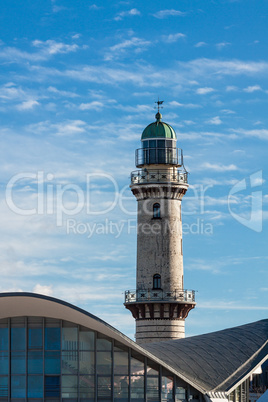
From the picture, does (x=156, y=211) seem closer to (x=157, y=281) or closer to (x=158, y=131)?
(x=157, y=281)

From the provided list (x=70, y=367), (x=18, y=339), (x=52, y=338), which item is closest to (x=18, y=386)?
(x=18, y=339)

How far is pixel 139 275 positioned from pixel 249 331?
16.3 metres

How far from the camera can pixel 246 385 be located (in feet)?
201

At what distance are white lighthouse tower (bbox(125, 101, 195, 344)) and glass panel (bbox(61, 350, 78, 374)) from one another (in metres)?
29.0

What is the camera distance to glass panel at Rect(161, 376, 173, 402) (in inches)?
2127

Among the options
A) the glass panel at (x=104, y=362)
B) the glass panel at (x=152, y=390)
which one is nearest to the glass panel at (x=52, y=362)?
the glass panel at (x=104, y=362)

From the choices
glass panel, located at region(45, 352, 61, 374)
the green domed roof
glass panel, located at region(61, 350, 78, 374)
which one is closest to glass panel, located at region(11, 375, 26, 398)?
glass panel, located at region(45, 352, 61, 374)

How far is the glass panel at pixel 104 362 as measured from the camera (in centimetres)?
5366

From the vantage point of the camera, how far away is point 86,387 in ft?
176

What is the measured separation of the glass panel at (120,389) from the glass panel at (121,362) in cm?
33

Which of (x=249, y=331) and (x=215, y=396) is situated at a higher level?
(x=249, y=331)

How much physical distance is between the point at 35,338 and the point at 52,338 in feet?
3.02

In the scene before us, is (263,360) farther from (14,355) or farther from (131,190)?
(131,190)

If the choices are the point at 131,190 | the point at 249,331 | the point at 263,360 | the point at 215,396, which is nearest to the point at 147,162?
the point at 131,190
